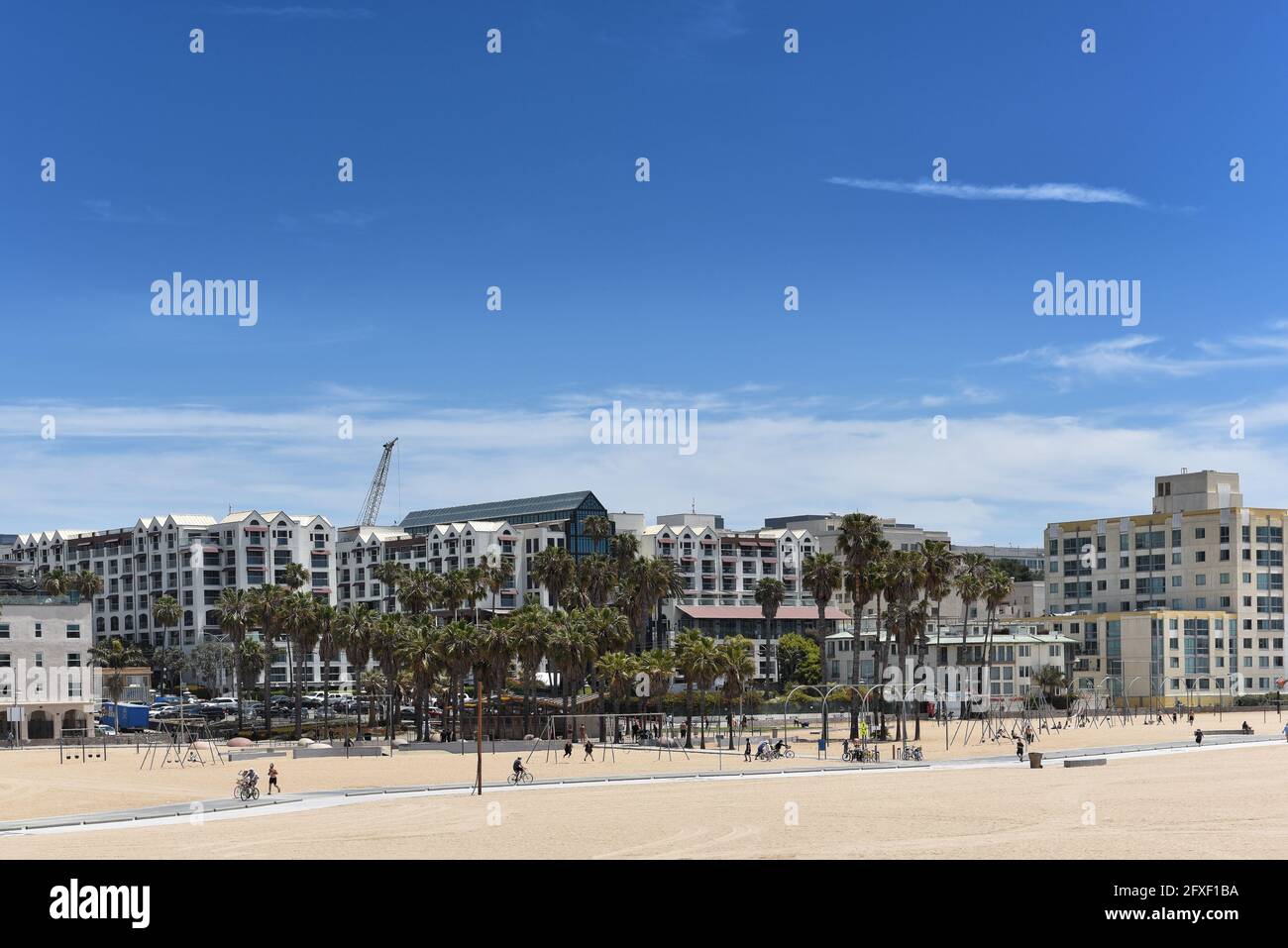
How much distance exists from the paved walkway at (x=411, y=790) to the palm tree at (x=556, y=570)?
6496cm

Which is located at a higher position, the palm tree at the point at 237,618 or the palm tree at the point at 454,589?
the palm tree at the point at 454,589

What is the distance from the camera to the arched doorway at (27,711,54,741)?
384 feet

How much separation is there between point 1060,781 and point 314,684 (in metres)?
143

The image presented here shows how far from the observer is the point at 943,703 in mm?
127062

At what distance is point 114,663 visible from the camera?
518 ft

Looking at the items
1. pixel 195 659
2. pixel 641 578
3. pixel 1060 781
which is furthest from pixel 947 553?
pixel 195 659

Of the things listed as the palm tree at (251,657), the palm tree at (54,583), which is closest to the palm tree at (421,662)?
the palm tree at (251,657)

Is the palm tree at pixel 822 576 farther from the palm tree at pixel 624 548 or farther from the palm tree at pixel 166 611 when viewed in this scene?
the palm tree at pixel 166 611

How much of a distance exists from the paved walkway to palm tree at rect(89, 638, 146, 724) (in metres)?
84.3

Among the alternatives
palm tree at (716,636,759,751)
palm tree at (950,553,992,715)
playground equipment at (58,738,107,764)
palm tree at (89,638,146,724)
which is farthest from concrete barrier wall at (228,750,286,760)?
palm tree at (950,553,992,715)

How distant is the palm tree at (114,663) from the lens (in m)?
144

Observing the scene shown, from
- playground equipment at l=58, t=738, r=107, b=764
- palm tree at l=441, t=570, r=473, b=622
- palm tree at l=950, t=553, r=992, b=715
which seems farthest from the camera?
palm tree at l=441, t=570, r=473, b=622

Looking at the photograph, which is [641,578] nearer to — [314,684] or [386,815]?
[314,684]

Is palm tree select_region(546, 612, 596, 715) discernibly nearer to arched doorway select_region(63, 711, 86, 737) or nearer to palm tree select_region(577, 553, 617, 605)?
palm tree select_region(577, 553, 617, 605)
